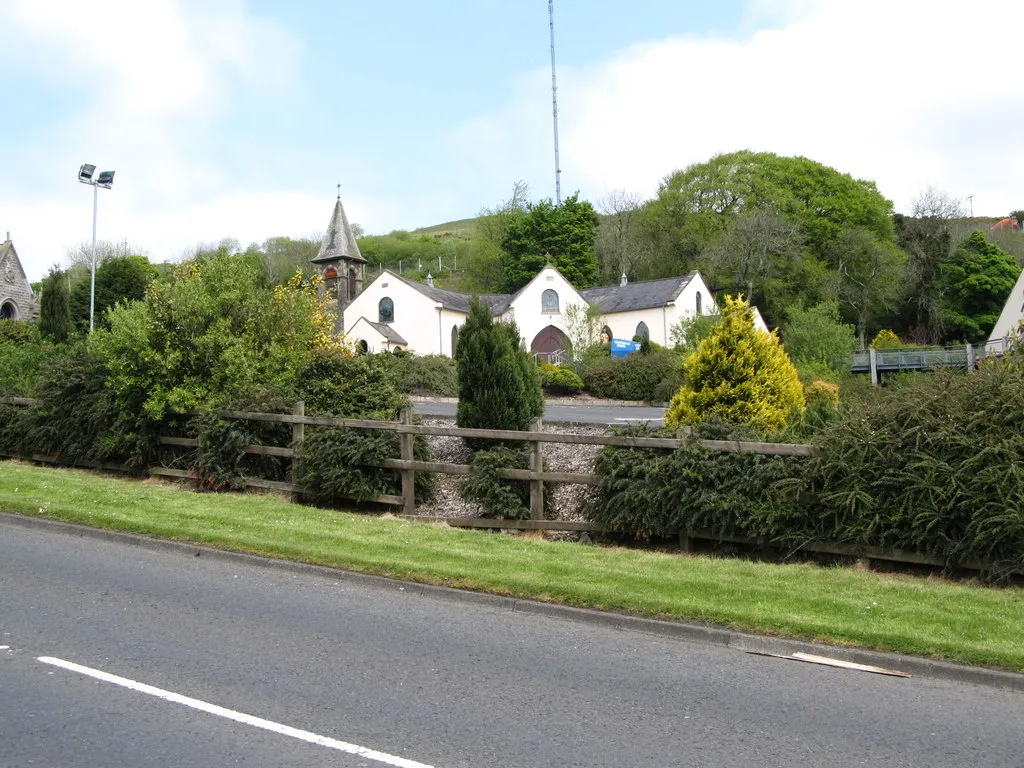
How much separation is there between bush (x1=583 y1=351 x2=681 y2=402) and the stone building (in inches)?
1858

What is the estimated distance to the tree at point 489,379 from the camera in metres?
13.9

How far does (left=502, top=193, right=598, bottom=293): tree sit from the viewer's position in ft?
276

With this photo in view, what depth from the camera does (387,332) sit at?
63.3m

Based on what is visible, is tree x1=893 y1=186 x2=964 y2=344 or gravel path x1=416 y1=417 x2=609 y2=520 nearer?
gravel path x1=416 y1=417 x2=609 y2=520

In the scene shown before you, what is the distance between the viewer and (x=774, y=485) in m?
9.92

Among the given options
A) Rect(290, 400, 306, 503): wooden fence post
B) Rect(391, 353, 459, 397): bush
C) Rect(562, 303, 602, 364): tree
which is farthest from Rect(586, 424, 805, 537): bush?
Rect(562, 303, 602, 364): tree

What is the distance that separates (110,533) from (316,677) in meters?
5.99

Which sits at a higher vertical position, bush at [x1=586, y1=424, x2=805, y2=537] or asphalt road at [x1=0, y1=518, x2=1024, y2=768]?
bush at [x1=586, y1=424, x2=805, y2=537]

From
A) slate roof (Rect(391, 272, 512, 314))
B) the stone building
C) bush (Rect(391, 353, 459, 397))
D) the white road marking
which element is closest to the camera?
the white road marking

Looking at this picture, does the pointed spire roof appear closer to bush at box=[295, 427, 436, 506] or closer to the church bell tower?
the church bell tower

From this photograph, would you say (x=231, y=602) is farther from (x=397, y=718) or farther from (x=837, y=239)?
(x=837, y=239)

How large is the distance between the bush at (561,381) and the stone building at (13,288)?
4461cm

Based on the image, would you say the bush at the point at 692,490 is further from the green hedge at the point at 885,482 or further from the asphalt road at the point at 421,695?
the asphalt road at the point at 421,695

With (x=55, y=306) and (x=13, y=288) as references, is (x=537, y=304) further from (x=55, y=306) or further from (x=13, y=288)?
(x=13, y=288)
